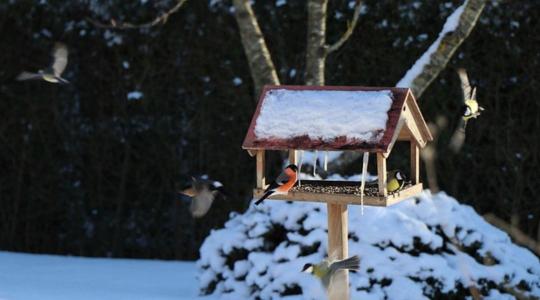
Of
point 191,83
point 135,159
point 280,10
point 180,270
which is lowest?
point 180,270

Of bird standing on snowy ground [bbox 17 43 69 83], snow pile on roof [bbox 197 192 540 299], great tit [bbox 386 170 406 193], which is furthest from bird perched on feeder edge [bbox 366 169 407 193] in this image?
bird standing on snowy ground [bbox 17 43 69 83]

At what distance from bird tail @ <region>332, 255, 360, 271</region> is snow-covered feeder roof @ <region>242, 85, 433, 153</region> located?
497mm

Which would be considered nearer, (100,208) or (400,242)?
(400,242)

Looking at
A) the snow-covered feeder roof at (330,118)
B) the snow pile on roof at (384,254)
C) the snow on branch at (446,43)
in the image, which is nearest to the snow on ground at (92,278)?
the snow pile on roof at (384,254)

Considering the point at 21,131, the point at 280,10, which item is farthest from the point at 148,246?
the point at 280,10

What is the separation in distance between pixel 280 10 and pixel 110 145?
6.00ft

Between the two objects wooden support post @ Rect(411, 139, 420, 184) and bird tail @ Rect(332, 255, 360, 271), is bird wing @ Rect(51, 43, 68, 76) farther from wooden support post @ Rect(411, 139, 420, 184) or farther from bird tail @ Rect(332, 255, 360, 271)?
bird tail @ Rect(332, 255, 360, 271)

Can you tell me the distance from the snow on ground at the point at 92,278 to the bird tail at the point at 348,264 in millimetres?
1846

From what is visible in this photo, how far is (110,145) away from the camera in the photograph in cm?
755

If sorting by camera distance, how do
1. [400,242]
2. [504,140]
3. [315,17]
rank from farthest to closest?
[504,140], [315,17], [400,242]

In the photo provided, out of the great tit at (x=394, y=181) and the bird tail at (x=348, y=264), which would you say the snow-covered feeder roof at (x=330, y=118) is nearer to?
the great tit at (x=394, y=181)

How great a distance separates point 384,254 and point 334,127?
1.52 m

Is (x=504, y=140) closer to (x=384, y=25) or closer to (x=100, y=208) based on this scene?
(x=384, y=25)

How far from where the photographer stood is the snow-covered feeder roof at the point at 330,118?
3.52 meters
